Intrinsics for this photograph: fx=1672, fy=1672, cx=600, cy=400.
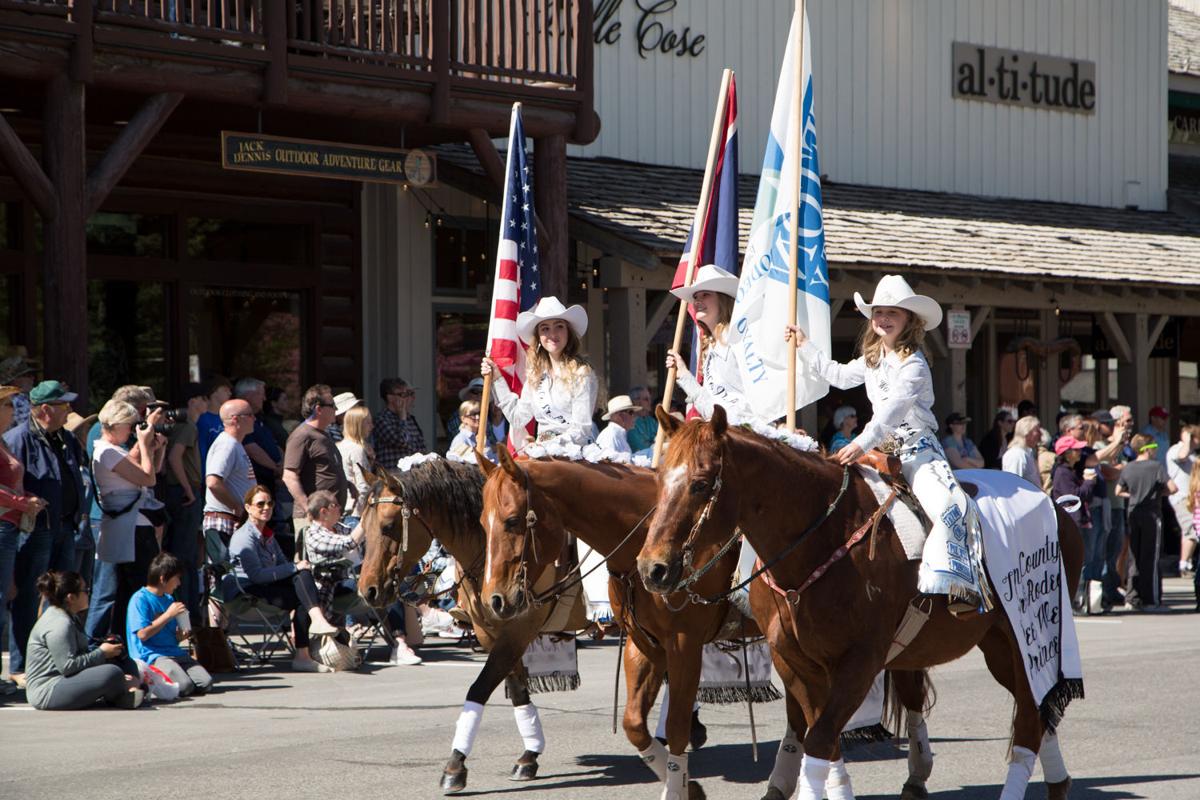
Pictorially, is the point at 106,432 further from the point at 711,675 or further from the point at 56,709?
the point at 711,675

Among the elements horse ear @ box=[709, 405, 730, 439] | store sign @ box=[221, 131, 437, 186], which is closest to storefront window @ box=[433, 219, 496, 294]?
store sign @ box=[221, 131, 437, 186]

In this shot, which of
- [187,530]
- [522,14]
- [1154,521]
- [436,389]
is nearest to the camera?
[187,530]

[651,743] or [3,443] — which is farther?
[3,443]

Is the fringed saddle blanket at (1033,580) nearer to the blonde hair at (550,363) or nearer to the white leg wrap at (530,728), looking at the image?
the blonde hair at (550,363)

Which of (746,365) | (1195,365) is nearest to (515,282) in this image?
(746,365)

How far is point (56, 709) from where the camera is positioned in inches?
406

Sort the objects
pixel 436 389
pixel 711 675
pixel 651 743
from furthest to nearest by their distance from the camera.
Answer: pixel 436 389, pixel 711 675, pixel 651 743

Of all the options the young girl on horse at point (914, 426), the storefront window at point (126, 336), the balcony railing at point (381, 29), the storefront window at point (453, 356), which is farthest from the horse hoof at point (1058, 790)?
the storefront window at point (453, 356)

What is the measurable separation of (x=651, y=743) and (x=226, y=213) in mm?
10725

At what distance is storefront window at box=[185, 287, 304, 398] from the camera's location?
54.3 feet

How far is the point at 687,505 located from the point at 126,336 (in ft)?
36.1

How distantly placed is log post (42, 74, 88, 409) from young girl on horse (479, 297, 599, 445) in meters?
4.64

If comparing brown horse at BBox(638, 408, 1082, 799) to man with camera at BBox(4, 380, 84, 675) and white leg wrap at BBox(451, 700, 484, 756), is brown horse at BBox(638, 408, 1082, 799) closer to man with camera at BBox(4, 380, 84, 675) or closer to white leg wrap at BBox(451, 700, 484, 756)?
white leg wrap at BBox(451, 700, 484, 756)

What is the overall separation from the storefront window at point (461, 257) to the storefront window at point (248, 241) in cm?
138
